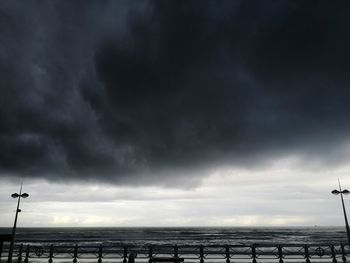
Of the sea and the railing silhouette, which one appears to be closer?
the railing silhouette

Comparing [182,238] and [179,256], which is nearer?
[179,256]

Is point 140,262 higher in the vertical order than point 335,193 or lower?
lower

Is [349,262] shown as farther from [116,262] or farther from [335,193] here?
[116,262]

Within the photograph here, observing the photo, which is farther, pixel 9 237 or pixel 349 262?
pixel 349 262

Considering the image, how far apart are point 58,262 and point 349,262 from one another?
74.6ft

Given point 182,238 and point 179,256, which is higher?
point 179,256

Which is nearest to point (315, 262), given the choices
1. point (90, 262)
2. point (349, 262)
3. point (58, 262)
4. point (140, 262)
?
point (349, 262)

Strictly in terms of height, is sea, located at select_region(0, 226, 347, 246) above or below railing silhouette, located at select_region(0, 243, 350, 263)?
below

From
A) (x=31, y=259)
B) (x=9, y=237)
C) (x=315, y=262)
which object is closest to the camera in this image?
(x=9, y=237)

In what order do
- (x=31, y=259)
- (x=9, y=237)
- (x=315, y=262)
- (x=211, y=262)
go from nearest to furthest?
(x=9, y=237), (x=315, y=262), (x=211, y=262), (x=31, y=259)

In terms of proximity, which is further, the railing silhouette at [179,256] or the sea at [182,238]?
the sea at [182,238]

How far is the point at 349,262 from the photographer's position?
21.7m

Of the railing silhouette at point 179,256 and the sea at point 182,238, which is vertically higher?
the railing silhouette at point 179,256

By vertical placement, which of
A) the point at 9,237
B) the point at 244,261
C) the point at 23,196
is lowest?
the point at 244,261
